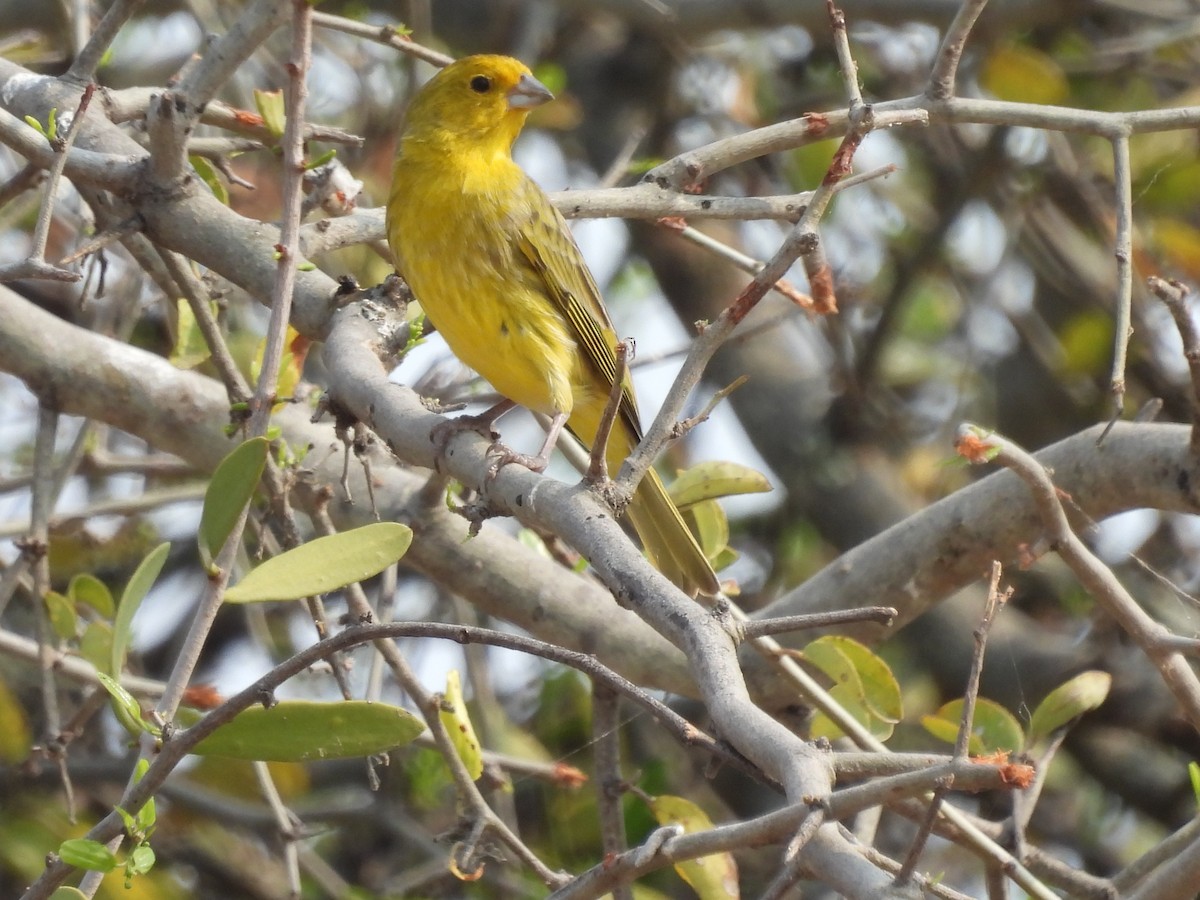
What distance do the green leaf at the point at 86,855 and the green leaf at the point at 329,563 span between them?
0.37m

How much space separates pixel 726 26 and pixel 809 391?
1553 millimetres

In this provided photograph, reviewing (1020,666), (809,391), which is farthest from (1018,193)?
(1020,666)

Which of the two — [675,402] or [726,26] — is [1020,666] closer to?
[726,26]

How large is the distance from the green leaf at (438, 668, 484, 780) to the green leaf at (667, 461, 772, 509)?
0.66 m

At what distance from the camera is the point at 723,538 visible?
3.67m

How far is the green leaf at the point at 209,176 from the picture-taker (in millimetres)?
3531

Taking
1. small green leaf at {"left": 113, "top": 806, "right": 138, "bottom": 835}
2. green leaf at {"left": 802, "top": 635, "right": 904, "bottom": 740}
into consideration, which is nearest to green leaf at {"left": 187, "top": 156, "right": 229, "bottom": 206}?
green leaf at {"left": 802, "top": 635, "right": 904, "bottom": 740}

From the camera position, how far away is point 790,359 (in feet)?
21.8

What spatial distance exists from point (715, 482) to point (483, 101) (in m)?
1.57

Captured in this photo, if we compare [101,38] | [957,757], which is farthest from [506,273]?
[957,757]

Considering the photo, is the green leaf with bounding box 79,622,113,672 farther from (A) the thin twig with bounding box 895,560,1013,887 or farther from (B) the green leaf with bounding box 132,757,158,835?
(A) the thin twig with bounding box 895,560,1013,887

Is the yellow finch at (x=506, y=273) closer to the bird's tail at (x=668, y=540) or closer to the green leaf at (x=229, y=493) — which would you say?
the bird's tail at (x=668, y=540)

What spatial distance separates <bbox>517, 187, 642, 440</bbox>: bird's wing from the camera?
4.04 metres

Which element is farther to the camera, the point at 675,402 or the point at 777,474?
the point at 777,474
